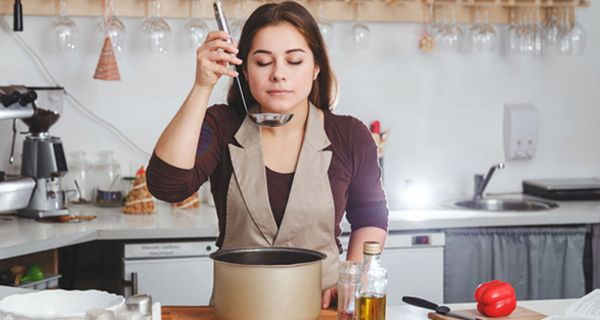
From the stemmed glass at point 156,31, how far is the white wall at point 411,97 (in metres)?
0.18

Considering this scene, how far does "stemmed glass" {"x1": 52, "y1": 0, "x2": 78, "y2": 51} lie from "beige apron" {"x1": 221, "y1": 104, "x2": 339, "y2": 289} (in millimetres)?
1722

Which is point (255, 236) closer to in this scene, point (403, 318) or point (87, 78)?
point (403, 318)

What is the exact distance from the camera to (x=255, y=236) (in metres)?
2.21

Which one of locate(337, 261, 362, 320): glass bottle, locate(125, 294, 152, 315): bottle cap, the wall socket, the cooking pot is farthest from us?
the wall socket

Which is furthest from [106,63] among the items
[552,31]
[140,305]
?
[140,305]

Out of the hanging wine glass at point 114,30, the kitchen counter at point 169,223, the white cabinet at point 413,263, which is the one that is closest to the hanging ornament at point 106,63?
the hanging wine glass at point 114,30

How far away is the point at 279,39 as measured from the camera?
2184 millimetres

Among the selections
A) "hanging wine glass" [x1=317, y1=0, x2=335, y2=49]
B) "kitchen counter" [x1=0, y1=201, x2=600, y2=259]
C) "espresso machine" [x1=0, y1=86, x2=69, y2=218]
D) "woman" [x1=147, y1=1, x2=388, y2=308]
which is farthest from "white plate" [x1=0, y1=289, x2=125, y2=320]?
"hanging wine glass" [x1=317, y1=0, x2=335, y2=49]

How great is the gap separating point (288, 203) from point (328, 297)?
0.99 feet

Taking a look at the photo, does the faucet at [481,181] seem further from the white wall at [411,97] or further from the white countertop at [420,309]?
the white countertop at [420,309]

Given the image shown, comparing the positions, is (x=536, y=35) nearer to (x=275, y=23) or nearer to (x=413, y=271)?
(x=413, y=271)

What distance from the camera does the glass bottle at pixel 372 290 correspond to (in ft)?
5.64

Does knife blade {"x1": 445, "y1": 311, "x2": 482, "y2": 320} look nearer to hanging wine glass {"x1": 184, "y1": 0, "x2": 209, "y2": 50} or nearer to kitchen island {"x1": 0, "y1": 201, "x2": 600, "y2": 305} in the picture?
kitchen island {"x1": 0, "y1": 201, "x2": 600, "y2": 305}

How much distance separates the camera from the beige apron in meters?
2.21
